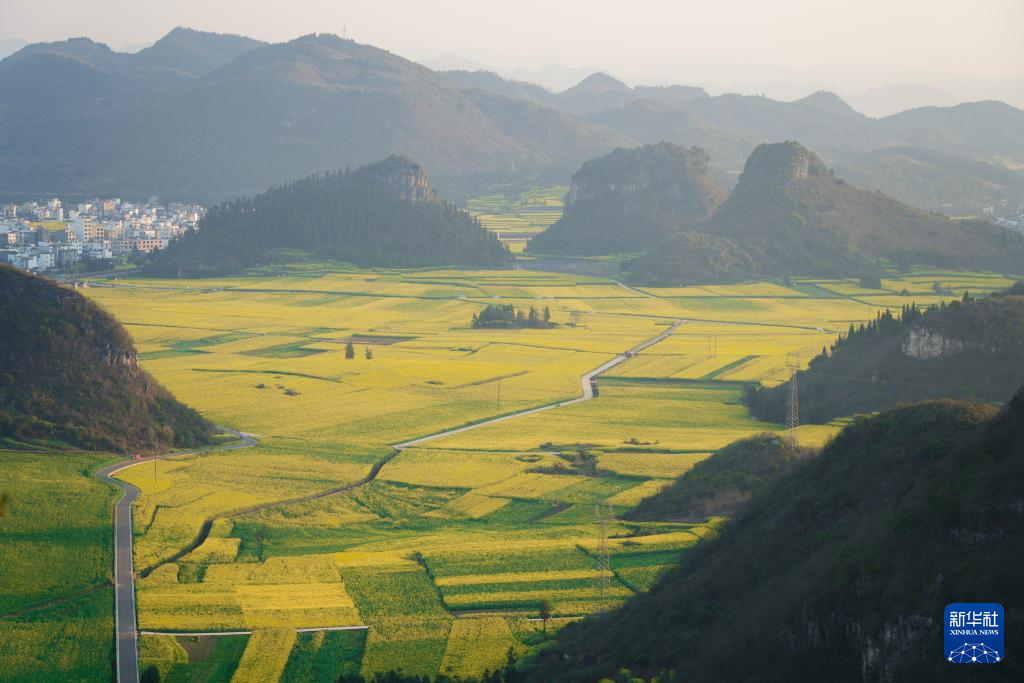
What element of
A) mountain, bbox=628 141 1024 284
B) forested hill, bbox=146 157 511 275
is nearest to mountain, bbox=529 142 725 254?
mountain, bbox=628 141 1024 284

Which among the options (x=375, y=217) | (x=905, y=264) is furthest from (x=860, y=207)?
(x=375, y=217)

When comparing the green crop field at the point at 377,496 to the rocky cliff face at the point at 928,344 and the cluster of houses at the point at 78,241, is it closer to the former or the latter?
the rocky cliff face at the point at 928,344

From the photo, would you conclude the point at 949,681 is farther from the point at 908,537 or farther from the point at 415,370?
the point at 415,370

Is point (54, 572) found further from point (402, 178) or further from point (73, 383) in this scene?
point (402, 178)

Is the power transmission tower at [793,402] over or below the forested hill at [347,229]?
below

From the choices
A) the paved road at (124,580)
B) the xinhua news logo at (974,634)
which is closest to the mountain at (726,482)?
the paved road at (124,580)

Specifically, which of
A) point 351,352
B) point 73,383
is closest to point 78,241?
point 351,352
